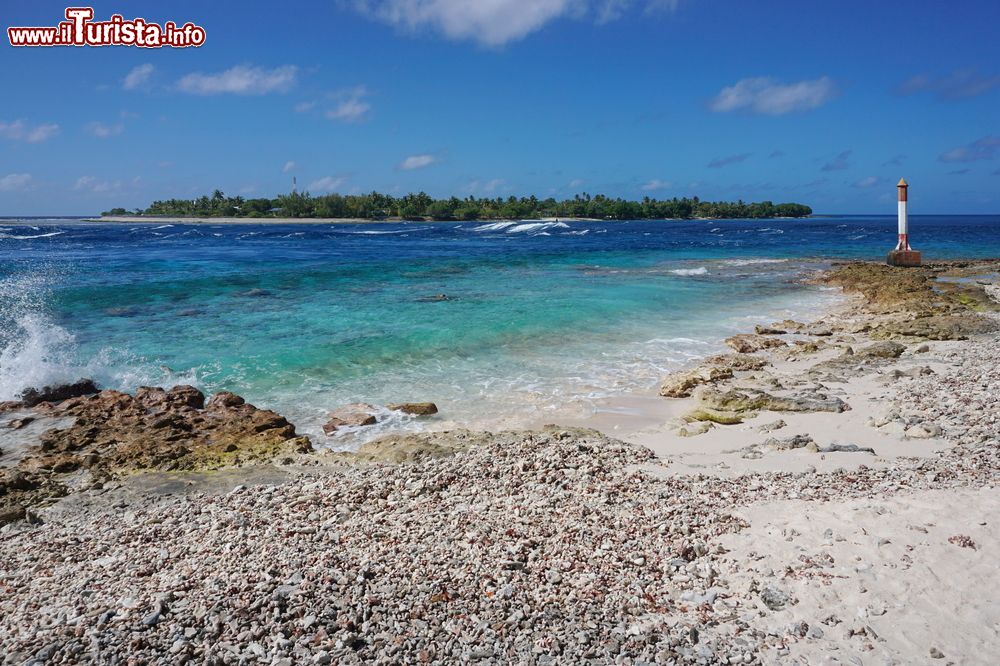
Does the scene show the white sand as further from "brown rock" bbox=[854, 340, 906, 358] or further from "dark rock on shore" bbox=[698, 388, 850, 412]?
"brown rock" bbox=[854, 340, 906, 358]

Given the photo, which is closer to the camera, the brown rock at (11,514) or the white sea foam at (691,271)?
the brown rock at (11,514)

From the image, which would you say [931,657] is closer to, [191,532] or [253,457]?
[191,532]

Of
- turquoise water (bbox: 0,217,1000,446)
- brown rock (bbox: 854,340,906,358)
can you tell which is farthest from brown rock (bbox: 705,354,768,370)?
brown rock (bbox: 854,340,906,358)

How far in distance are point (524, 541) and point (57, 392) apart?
31.9 feet

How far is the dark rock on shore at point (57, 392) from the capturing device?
10258 millimetres

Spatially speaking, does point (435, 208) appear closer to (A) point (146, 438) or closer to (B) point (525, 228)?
(B) point (525, 228)

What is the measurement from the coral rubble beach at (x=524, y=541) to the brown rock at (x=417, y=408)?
164cm

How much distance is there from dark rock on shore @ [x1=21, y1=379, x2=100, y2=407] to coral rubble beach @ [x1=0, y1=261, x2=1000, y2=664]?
5.33ft

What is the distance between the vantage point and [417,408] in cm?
971

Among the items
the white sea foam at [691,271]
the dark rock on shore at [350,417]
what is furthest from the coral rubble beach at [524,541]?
the white sea foam at [691,271]

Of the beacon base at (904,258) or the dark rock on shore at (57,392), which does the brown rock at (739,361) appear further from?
the beacon base at (904,258)

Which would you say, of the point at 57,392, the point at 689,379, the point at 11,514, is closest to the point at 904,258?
the point at 689,379

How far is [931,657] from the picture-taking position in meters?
3.57

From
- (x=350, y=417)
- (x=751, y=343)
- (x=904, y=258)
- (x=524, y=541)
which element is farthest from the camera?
(x=904, y=258)
